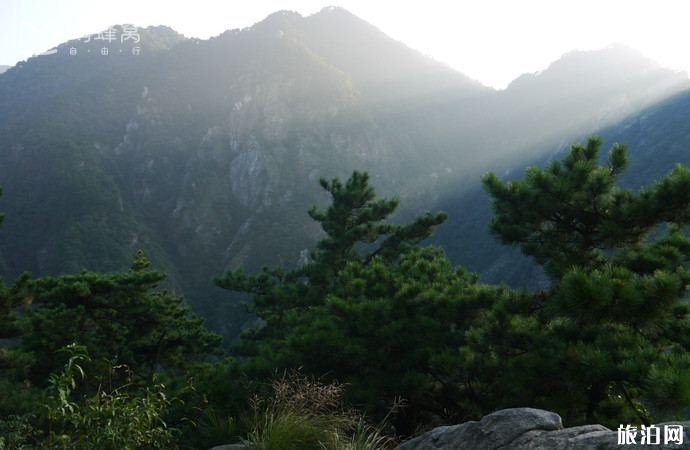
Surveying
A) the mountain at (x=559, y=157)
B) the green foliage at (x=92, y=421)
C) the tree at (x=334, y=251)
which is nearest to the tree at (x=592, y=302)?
the green foliage at (x=92, y=421)

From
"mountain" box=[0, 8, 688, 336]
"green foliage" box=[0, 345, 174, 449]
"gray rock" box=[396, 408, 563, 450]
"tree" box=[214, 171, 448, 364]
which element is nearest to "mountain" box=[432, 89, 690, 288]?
"mountain" box=[0, 8, 688, 336]

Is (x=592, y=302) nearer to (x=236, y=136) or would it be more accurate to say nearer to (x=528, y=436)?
(x=528, y=436)

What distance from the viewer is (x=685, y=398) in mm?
2906

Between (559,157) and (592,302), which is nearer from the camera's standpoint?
(592,302)

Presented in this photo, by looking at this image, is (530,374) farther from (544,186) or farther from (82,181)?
(82,181)

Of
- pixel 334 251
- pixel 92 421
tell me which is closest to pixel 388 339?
pixel 92 421

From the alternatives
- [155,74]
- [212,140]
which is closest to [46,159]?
[212,140]

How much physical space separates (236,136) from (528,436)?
122859mm

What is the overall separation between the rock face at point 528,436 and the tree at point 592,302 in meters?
0.83

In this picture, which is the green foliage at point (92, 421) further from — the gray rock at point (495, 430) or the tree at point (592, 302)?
the tree at point (592, 302)

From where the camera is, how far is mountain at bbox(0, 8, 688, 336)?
8394 cm

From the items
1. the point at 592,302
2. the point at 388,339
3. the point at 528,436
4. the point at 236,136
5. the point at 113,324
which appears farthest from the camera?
the point at 236,136

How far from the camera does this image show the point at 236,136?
382 ft

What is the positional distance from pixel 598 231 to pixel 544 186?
1009 millimetres
